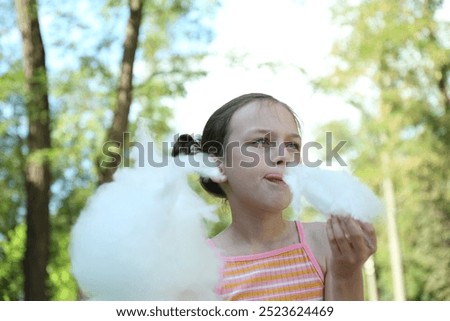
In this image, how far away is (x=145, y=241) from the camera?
3.13ft

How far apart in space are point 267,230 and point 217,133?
229mm

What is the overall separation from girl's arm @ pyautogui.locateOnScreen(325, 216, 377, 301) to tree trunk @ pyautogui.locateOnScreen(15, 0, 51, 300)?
10.7 ft

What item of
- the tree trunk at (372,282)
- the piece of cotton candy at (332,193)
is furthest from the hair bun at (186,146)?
the tree trunk at (372,282)

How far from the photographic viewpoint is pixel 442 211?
1082 centimetres

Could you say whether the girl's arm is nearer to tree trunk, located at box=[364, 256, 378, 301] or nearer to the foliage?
the foliage

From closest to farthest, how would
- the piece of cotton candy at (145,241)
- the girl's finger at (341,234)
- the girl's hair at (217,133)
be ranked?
the piece of cotton candy at (145,241) < the girl's finger at (341,234) < the girl's hair at (217,133)

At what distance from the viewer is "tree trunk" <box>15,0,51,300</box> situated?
416cm

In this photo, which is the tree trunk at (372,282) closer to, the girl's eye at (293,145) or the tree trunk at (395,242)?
the tree trunk at (395,242)

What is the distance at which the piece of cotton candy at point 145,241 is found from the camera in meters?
0.95

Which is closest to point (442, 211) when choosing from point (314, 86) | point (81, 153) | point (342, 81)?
point (342, 81)

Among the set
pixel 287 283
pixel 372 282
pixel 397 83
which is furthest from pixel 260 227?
pixel 372 282

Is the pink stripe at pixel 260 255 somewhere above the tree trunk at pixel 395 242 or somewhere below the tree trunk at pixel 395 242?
below
